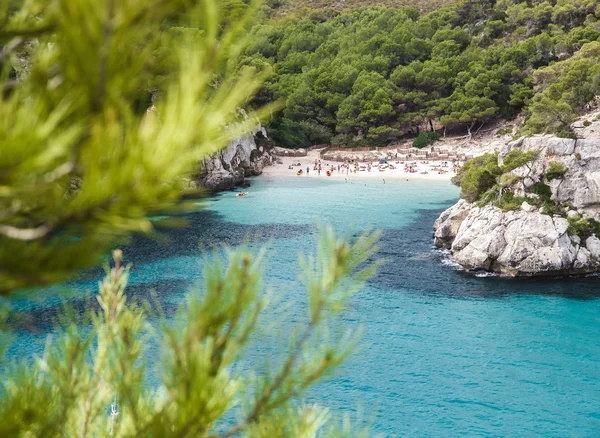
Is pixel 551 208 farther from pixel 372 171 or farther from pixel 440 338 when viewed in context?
pixel 372 171

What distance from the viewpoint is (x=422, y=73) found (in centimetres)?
6084

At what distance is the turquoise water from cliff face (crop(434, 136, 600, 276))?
81 centimetres

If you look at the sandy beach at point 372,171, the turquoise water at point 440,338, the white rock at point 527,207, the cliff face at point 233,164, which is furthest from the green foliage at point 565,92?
the cliff face at point 233,164

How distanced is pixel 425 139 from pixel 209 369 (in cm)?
5869

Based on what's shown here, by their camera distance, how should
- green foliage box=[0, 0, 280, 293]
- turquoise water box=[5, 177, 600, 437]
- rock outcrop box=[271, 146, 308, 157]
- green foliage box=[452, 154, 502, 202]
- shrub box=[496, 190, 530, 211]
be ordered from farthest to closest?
rock outcrop box=[271, 146, 308, 157] → green foliage box=[452, 154, 502, 202] → shrub box=[496, 190, 530, 211] → turquoise water box=[5, 177, 600, 437] → green foliage box=[0, 0, 280, 293]

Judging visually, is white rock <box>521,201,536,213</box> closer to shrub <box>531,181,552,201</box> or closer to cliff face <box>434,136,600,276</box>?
cliff face <box>434,136,600,276</box>

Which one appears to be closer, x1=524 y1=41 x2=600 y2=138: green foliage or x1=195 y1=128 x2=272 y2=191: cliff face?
x1=524 y1=41 x2=600 y2=138: green foliage

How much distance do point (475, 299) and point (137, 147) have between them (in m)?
21.3

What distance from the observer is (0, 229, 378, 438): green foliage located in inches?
79.0

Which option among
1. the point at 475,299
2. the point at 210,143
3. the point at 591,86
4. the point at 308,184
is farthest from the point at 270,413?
the point at 308,184

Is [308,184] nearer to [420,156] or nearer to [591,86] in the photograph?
[420,156]

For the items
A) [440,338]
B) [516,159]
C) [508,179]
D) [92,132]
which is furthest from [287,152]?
[92,132]

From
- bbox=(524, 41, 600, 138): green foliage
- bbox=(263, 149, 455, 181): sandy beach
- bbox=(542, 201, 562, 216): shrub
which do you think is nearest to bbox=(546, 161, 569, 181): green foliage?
bbox=(542, 201, 562, 216): shrub

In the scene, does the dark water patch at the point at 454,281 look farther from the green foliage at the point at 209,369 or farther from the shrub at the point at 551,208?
the green foliage at the point at 209,369
